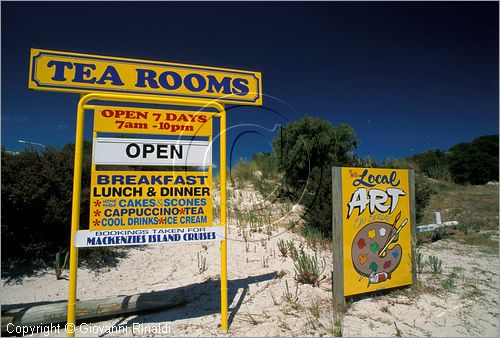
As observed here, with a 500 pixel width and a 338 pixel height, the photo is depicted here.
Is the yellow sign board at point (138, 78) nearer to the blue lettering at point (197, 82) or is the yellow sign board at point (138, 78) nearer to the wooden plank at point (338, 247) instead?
the blue lettering at point (197, 82)

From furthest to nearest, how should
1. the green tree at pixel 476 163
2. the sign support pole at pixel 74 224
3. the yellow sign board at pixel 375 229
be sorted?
the green tree at pixel 476 163
the yellow sign board at pixel 375 229
the sign support pole at pixel 74 224

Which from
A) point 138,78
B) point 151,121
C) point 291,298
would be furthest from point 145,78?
point 291,298

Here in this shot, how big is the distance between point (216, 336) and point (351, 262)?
1972 mm

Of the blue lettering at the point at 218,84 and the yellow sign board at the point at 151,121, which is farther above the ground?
the blue lettering at the point at 218,84

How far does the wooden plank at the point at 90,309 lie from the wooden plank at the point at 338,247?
2110 millimetres

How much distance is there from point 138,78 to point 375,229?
12.4ft

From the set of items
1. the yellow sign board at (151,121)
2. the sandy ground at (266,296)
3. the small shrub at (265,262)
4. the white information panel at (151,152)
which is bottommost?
the sandy ground at (266,296)

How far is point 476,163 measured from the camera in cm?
1908

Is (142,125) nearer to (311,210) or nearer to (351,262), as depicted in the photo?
(351,262)

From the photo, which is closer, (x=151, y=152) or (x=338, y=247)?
(x=151, y=152)

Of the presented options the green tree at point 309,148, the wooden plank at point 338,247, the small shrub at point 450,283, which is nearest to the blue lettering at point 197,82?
the wooden plank at point 338,247

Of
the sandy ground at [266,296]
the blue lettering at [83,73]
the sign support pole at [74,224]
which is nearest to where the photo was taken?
the sign support pole at [74,224]

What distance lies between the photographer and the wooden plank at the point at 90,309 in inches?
124

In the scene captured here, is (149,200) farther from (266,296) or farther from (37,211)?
(37,211)
